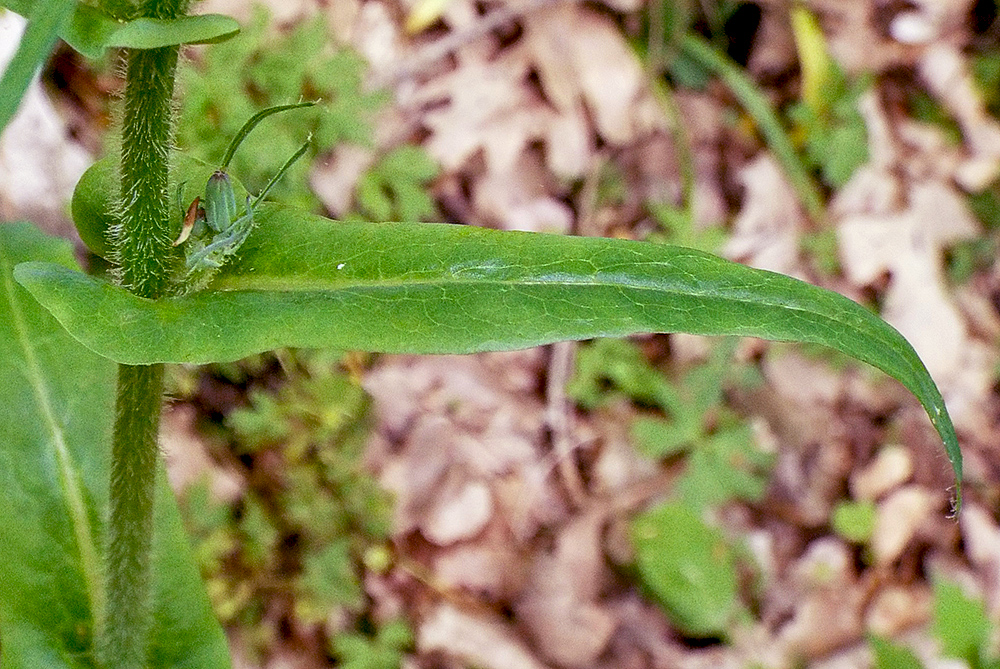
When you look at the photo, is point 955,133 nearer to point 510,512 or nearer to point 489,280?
point 510,512

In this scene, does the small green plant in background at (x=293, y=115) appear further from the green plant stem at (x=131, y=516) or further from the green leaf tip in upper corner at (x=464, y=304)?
the green leaf tip in upper corner at (x=464, y=304)

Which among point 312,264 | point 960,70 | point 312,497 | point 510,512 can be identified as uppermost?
point 312,264

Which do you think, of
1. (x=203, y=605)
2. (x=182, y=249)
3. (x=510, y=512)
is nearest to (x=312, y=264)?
(x=182, y=249)

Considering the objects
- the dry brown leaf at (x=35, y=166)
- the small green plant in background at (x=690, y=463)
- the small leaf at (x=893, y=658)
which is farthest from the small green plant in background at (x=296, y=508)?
the small leaf at (x=893, y=658)

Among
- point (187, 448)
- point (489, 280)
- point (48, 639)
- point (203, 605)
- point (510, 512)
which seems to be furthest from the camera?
point (510, 512)

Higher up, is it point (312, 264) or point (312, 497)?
point (312, 264)

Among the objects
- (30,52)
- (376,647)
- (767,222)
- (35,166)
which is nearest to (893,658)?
(376,647)

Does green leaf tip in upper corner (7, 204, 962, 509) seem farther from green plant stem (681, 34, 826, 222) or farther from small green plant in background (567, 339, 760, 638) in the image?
green plant stem (681, 34, 826, 222)
